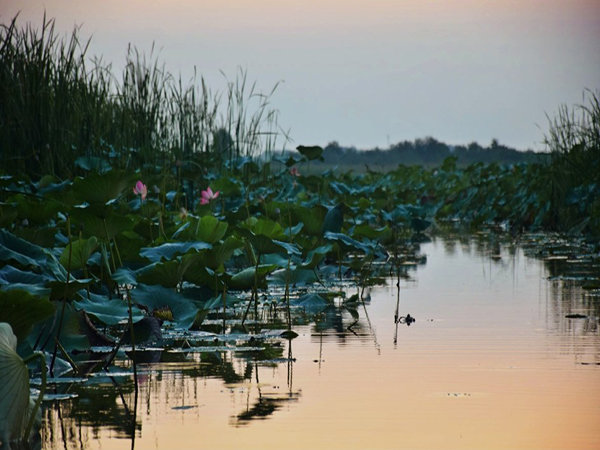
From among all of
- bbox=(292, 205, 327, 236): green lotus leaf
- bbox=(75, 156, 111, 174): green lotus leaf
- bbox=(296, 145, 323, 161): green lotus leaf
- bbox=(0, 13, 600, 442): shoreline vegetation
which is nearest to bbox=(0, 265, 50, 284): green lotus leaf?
bbox=(0, 13, 600, 442): shoreline vegetation

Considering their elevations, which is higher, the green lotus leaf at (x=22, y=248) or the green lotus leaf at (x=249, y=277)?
the green lotus leaf at (x=22, y=248)

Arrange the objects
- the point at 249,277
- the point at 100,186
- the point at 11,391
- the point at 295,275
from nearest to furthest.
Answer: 1. the point at 11,391
2. the point at 100,186
3. the point at 249,277
4. the point at 295,275

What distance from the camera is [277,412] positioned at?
193 centimetres

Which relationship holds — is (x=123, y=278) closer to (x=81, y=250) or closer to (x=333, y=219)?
(x=81, y=250)

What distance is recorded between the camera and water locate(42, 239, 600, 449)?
1755 mm

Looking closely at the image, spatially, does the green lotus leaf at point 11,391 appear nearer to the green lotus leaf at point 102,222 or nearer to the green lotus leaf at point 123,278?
the green lotus leaf at point 123,278

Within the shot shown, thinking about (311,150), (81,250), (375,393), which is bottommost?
(375,393)

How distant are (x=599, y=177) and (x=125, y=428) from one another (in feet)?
19.9

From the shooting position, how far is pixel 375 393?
209 cm

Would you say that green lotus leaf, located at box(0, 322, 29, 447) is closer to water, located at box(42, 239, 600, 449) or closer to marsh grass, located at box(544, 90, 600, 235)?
water, located at box(42, 239, 600, 449)

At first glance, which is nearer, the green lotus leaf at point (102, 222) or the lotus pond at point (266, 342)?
the lotus pond at point (266, 342)

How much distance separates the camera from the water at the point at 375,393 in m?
1.75

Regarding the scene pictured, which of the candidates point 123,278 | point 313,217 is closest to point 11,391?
point 123,278

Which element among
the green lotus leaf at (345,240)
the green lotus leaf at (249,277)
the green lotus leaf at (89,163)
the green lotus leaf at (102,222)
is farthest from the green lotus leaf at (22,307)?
the green lotus leaf at (89,163)
